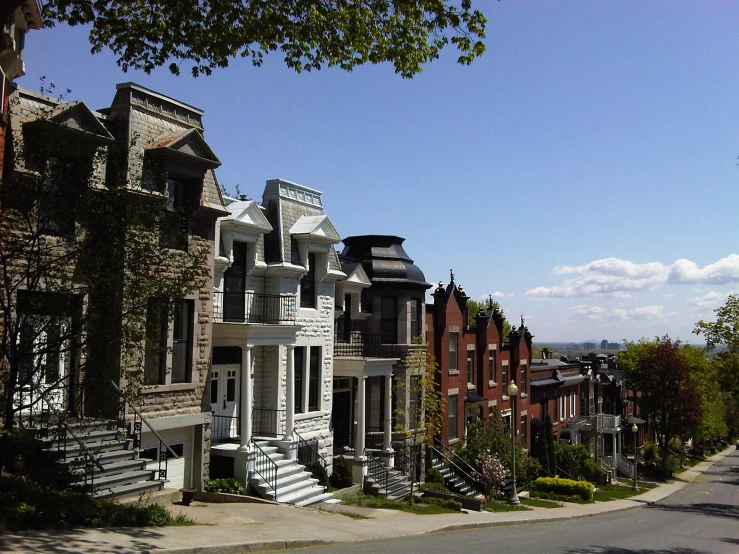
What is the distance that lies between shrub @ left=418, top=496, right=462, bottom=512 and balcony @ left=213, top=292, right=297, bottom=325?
8.69 m

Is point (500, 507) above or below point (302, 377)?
below

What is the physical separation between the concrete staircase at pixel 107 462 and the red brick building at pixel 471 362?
66.4 feet

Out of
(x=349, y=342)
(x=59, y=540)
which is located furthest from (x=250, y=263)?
(x=59, y=540)

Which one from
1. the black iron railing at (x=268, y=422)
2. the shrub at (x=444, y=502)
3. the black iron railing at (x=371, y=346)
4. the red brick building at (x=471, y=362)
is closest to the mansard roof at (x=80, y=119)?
the black iron railing at (x=268, y=422)

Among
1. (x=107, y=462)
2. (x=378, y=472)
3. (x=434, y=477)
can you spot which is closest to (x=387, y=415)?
(x=378, y=472)

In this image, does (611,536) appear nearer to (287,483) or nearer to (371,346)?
(287,483)

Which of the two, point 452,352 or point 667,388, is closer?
point 452,352

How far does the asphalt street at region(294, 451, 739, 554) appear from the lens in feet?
55.1

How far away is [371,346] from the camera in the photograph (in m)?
31.7

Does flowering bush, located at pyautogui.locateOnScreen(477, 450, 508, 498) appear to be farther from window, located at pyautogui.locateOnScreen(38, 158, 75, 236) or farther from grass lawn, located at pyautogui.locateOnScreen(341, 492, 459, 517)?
window, located at pyautogui.locateOnScreen(38, 158, 75, 236)

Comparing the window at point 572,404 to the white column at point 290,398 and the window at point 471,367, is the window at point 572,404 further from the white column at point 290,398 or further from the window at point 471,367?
the white column at point 290,398

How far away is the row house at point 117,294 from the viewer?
12.4 m

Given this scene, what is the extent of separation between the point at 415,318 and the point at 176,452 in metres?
15.7

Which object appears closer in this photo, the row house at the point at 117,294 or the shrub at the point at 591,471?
the row house at the point at 117,294
